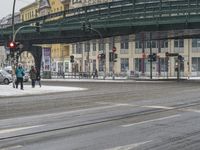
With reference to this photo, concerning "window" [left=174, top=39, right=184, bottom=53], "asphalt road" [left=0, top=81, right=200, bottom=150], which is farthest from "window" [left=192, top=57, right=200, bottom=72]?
"asphalt road" [left=0, top=81, right=200, bottom=150]

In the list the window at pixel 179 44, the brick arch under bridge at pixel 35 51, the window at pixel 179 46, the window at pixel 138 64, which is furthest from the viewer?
the window at pixel 138 64

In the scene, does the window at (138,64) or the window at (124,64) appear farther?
the window at (124,64)

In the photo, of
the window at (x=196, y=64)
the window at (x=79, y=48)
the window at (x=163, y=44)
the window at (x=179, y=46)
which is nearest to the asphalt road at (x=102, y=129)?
the window at (x=196, y=64)

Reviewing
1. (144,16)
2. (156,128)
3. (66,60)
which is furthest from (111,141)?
(66,60)

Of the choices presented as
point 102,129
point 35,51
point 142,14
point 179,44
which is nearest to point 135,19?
point 142,14

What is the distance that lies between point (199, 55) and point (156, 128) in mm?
85851

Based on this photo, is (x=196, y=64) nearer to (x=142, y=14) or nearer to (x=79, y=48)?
(x=79, y=48)

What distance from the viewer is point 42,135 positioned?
1289cm

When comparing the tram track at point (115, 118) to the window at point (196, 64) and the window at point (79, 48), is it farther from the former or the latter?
the window at point (79, 48)

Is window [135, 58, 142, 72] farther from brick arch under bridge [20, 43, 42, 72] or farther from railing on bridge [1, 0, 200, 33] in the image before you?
railing on bridge [1, 0, 200, 33]

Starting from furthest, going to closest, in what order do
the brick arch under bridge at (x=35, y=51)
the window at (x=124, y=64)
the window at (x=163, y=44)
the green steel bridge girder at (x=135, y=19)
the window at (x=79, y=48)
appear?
the window at (x=79, y=48)
the window at (x=124, y=64)
the window at (x=163, y=44)
the brick arch under bridge at (x=35, y=51)
the green steel bridge girder at (x=135, y=19)

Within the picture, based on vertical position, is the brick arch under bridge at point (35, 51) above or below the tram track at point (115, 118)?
above

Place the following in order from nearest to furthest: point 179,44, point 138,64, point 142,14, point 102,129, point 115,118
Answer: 1. point 102,129
2. point 115,118
3. point 142,14
4. point 179,44
5. point 138,64

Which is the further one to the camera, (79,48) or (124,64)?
(79,48)
